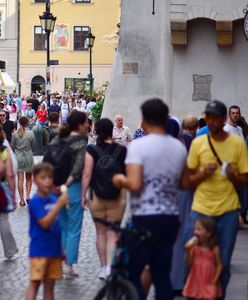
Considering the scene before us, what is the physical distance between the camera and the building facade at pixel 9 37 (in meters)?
80.5

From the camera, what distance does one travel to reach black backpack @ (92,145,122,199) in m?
10.9

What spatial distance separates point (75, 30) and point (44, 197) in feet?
237

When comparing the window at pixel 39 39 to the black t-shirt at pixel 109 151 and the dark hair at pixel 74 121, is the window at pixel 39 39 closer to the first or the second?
the dark hair at pixel 74 121

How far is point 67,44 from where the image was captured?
80.5 m

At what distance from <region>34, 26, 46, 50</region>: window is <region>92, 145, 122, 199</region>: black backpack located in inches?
2731

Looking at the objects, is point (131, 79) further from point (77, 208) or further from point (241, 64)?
→ point (77, 208)

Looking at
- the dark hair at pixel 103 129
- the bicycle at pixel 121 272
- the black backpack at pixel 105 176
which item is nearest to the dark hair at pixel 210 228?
the bicycle at pixel 121 272

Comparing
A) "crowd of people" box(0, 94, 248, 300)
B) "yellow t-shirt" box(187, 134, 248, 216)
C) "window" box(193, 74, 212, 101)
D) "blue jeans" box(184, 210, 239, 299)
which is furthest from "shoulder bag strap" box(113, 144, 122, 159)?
"window" box(193, 74, 212, 101)

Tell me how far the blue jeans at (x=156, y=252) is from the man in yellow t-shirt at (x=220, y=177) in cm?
108

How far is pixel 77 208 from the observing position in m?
11.8

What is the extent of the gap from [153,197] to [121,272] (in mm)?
628

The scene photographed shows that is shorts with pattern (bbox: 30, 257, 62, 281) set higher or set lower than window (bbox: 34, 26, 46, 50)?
lower

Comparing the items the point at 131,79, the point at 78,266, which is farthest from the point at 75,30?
the point at 78,266

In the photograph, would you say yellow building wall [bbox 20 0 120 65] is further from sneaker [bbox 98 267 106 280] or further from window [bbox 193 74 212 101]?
sneaker [bbox 98 267 106 280]
